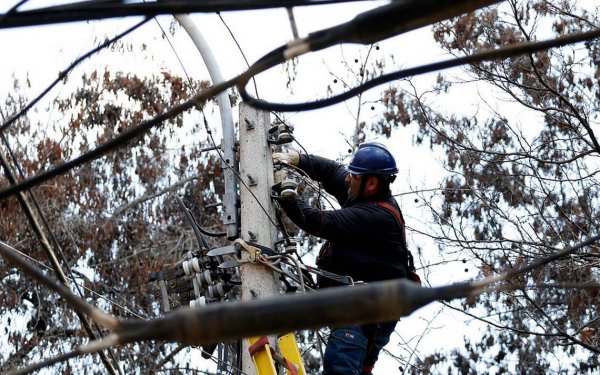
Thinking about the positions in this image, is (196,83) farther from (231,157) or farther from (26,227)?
(231,157)

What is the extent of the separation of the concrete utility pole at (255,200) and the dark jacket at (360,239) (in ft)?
0.54

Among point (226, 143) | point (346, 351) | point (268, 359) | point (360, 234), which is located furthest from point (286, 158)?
point (268, 359)

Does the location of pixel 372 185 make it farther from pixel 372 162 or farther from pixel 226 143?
pixel 226 143

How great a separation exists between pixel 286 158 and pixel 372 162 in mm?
576

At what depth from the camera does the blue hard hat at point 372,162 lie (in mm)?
7590

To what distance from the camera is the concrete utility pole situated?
6.96 metres

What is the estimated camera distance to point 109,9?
3.29 metres

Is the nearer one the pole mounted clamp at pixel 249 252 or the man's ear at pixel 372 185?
the pole mounted clamp at pixel 249 252

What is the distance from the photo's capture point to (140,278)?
15539 mm

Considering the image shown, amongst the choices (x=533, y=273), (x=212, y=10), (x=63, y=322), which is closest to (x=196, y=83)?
(x=63, y=322)

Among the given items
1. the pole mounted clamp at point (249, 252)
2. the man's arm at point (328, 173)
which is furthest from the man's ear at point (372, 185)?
the pole mounted clamp at point (249, 252)

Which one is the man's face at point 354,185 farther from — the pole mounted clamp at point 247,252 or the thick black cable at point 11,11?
the thick black cable at point 11,11

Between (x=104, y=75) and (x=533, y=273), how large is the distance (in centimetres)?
789

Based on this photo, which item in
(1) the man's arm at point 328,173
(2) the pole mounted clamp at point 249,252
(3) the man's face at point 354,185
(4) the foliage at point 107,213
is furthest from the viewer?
(4) the foliage at point 107,213
